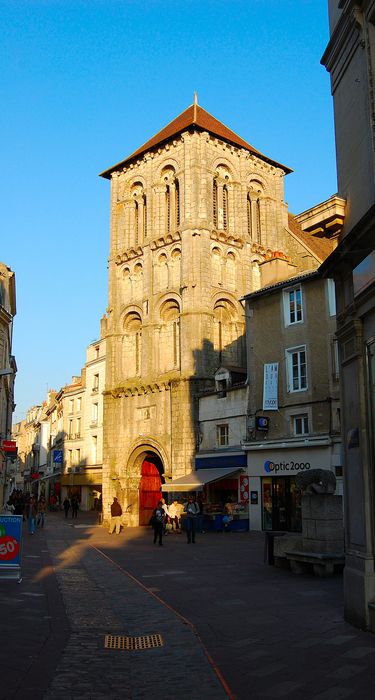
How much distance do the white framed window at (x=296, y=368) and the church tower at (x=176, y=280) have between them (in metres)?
7.61

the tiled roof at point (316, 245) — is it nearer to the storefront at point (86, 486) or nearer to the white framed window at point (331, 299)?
the white framed window at point (331, 299)

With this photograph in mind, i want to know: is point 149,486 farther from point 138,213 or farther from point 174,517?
point 138,213

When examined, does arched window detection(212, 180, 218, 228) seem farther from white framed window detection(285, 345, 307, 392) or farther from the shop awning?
the shop awning

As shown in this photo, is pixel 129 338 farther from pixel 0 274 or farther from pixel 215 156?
pixel 215 156

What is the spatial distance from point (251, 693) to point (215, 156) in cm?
3562

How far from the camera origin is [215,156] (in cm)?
3859

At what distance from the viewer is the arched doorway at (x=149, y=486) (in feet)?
122

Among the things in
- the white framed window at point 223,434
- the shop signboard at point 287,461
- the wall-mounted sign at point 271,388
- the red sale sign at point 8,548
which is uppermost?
the wall-mounted sign at point 271,388

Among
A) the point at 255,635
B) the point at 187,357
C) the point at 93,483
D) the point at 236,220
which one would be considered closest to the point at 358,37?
the point at 255,635

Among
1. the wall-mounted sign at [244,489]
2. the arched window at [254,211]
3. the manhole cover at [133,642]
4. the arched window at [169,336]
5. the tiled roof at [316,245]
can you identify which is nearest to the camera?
the manhole cover at [133,642]

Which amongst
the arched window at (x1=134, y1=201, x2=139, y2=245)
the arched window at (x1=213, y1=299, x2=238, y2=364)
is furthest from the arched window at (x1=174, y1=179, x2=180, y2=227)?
the arched window at (x1=213, y1=299, x2=238, y2=364)

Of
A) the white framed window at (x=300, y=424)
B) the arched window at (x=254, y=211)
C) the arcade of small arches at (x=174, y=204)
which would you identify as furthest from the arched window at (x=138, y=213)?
the white framed window at (x=300, y=424)

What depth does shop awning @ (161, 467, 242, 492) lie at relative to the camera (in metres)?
29.8

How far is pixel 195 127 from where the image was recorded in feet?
123
